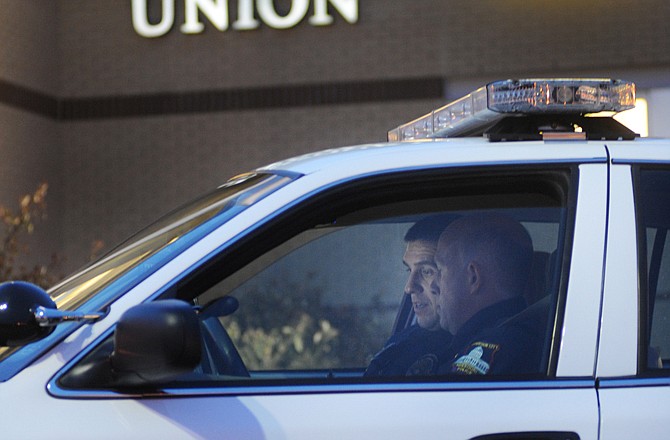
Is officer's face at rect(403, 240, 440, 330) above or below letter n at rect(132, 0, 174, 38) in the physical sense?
below

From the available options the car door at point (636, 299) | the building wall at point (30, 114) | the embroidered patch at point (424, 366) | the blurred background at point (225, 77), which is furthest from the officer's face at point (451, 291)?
the building wall at point (30, 114)

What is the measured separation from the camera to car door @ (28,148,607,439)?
2.21 m

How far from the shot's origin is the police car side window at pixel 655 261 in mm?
2391

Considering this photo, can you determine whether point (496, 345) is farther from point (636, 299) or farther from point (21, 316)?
point (21, 316)

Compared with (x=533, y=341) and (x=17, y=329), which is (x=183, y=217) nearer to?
(x=17, y=329)

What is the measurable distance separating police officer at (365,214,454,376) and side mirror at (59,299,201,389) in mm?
497

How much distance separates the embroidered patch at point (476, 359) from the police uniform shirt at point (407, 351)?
0.18 ft

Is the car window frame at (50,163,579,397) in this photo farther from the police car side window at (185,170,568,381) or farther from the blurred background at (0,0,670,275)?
the blurred background at (0,0,670,275)

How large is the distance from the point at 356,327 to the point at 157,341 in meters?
0.52

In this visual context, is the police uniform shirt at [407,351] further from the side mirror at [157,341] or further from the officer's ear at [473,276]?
the side mirror at [157,341]

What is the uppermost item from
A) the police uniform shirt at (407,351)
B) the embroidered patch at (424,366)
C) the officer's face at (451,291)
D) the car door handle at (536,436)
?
the officer's face at (451,291)

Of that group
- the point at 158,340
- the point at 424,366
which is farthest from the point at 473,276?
the point at 158,340

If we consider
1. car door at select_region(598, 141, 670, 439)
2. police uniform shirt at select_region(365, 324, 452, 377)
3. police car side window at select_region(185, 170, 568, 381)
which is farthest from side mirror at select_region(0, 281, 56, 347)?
car door at select_region(598, 141, 670, 439)

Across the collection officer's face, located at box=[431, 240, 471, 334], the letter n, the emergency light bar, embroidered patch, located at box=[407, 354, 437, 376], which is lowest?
embroidered patch, located at box=[407, 354, 437, 376]
